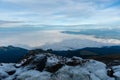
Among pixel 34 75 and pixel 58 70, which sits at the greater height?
pixel 58 70

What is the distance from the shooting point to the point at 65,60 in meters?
36.4

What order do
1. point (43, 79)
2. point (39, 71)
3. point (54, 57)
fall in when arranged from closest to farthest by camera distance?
point (43, 79) → point (39, 71) → point (54, 57)

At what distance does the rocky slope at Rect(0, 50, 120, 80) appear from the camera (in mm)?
32625

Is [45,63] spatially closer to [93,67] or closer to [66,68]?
[66,68]

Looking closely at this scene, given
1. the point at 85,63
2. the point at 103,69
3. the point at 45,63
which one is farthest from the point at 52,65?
the point at 103,69

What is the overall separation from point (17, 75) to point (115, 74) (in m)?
12.9

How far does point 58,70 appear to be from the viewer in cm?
3353

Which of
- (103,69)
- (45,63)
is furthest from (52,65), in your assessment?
(103,69)

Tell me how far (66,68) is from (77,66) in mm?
1644

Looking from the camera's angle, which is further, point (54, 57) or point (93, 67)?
point (54, 57)

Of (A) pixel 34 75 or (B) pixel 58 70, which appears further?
(B) pixel 58 70

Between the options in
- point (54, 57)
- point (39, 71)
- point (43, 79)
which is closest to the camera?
point (43, 79)

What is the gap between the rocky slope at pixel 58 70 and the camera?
107ft

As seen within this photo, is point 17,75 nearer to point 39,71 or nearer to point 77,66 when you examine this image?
point 39,71
